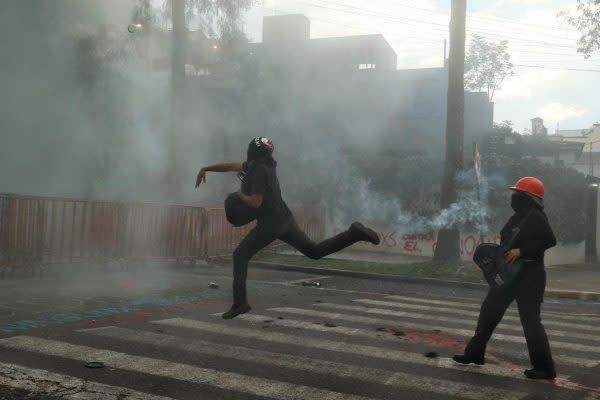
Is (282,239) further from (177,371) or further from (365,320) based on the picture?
(365,320)

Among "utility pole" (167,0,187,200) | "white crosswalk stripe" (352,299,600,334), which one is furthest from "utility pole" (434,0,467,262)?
"utility pole" (167,0,187,200)

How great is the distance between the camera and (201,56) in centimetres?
1634

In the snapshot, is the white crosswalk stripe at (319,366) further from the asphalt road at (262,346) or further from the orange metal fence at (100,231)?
the orange metal fence at (100,231)

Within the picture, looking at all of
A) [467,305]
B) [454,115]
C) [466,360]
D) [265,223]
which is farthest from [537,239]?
[454,115]

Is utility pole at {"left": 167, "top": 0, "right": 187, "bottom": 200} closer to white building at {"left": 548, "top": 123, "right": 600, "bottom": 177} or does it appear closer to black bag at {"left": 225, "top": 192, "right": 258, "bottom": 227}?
black bag at {"left": 225, "top": 192, "right": 258, "bottom": 227}

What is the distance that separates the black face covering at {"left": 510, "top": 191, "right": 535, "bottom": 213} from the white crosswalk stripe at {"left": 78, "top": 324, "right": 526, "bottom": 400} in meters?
1.42

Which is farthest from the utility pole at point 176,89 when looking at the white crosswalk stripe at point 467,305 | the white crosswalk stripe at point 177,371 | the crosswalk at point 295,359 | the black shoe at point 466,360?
the black shoe at point 466,360

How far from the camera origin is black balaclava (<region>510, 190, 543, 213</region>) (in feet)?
15.3

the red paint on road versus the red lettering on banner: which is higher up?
the red lettering on banner

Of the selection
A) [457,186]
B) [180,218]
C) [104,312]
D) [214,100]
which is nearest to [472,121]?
[214,100]

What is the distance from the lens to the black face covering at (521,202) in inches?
185

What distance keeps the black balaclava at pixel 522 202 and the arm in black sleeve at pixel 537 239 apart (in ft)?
0.42

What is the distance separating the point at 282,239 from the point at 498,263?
1696mm

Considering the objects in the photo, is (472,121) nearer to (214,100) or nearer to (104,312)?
(214,100)
